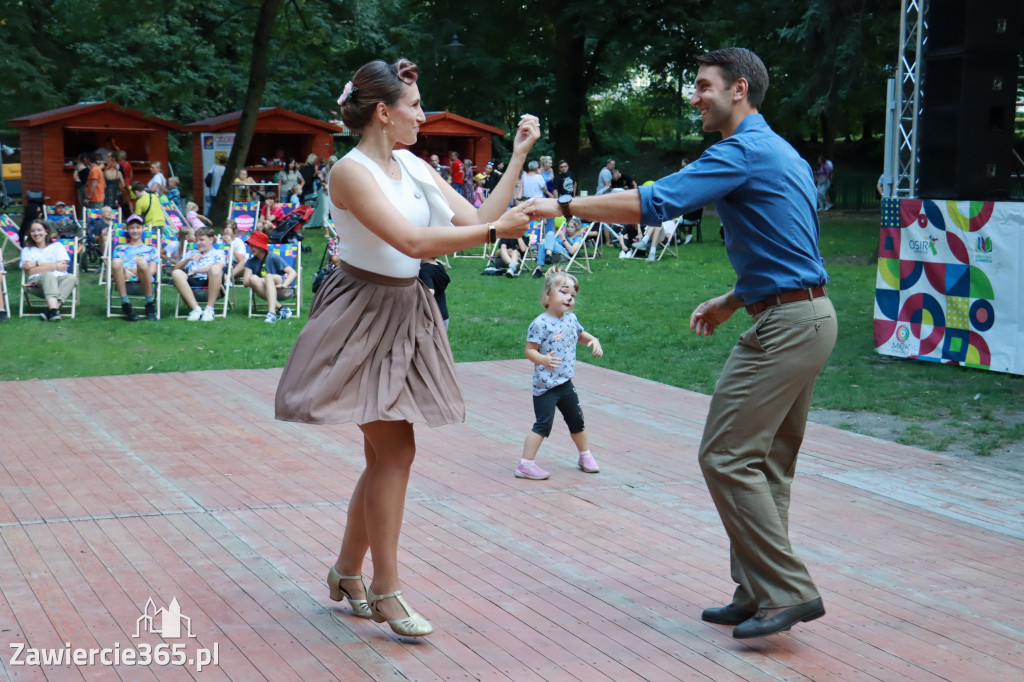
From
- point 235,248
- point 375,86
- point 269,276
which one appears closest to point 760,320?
point 375,86

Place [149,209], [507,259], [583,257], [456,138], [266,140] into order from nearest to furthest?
[149,209], [507,259], [583,257], [266,140], [456,138]

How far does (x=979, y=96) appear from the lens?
1088 cm

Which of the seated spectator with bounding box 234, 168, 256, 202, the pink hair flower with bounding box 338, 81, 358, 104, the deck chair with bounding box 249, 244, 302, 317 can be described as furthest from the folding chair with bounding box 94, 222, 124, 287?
the pink hair flower with bounding box 338, 81, 358, 104

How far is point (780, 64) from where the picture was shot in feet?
97.5

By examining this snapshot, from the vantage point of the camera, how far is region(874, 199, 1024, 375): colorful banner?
402 inches

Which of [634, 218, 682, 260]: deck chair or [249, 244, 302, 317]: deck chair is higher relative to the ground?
[634, 218, 682, 260]: deck chair

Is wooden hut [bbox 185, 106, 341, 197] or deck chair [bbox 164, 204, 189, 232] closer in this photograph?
deck chair [bbox 164, 204, 189, 232]

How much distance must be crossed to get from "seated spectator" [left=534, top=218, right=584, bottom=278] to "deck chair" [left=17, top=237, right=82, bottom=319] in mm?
7910

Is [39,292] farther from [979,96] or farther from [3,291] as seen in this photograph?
[979,96]

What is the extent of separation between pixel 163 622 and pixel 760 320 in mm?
2532

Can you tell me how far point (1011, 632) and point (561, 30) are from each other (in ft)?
118

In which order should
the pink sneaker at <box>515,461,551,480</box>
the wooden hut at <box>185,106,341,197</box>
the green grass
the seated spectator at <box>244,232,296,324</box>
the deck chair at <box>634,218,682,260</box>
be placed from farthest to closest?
the wooden hut at <box>185,106,341,197</box> → the deck chair at <box>634,218,682,260</box> → the seated spectator at <box>244,232,296,324</box> → the green grass → the pink sneaker at <box>515,461,551,480</box>

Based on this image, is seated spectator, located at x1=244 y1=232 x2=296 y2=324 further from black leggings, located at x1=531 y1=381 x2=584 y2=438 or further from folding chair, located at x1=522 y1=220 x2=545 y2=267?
black leggings, located at x1=531 y1=381 x2=584 y2=438

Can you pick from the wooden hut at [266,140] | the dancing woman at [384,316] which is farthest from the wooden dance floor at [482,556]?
the wooden hut at [266,140]
